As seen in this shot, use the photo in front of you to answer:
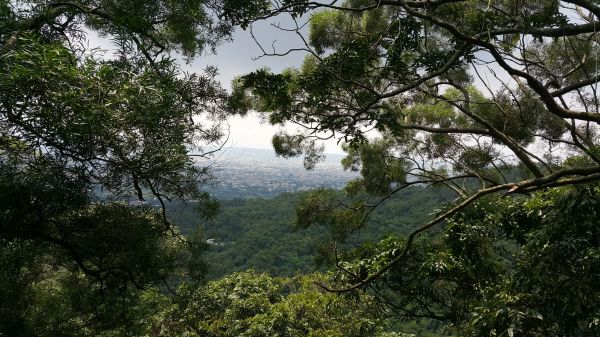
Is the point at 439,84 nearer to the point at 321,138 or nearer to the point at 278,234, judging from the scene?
the point at 321,138

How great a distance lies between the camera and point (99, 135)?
248 cm

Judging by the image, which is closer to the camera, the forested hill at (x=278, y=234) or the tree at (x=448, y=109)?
the tree at (x=448, y=109)

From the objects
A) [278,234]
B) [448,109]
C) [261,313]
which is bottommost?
[261,313]

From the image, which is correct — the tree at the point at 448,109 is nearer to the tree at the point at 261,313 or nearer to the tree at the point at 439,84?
the tree at the point at 439,84

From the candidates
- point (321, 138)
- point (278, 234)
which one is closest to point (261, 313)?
point (321, 138)

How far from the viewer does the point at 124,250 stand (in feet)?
14.9

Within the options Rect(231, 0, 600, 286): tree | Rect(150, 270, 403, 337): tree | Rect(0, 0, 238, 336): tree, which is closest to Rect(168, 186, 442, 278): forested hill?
Rect(150, 270, 403, 337): tree

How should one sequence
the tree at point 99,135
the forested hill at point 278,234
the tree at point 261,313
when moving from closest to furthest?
the tree at point 99,135
the tree at point 261,313
the forested hill at point 278,234

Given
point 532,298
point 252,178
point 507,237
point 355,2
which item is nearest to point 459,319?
point 507,237

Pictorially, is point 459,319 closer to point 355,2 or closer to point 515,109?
point 515,109

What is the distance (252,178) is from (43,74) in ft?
388

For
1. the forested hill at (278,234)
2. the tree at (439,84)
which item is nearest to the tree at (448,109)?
the tree at (439,84)

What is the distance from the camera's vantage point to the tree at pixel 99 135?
2.32 metres

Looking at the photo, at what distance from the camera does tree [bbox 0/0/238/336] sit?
7.60 ft
